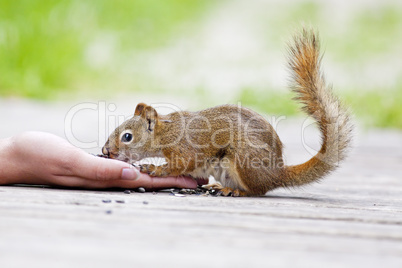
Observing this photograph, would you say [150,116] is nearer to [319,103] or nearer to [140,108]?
[140,108]

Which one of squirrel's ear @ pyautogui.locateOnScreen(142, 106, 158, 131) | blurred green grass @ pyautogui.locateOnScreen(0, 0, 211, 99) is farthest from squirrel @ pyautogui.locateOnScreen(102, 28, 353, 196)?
blurred green grass @ pyautogui.locateOnScreen(0, 0, 211, 99)

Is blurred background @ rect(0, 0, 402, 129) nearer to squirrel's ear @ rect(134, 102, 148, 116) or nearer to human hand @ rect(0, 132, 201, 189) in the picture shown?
squirrel's ear @ rect(134, 102, 148, 116)

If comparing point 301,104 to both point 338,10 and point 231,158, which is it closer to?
point 231,158

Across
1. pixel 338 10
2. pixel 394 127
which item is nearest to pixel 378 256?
pixel 394 127

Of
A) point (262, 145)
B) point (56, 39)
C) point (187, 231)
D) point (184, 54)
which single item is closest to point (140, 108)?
point (262, 145)

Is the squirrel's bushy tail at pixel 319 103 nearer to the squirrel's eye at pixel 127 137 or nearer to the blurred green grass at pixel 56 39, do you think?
the squirrel's eye at pixel 127 137

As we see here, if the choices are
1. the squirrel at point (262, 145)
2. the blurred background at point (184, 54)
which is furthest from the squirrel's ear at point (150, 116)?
the blurred background at point (184, 54)
